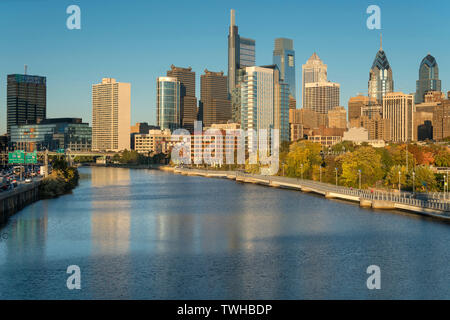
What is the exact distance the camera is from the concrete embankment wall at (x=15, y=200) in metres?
67.5

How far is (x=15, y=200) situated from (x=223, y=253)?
40869 millimetres

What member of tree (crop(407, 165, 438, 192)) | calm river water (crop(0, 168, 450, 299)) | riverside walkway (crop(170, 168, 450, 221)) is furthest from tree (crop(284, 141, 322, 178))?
calm river water (crop(0, 168, 450, 299))

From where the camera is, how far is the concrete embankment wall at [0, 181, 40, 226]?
67.5 metres

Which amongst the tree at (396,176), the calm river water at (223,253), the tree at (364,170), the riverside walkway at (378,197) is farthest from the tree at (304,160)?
the calm river water at (223,253)

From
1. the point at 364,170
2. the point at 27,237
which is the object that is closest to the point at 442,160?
the point at 364,170

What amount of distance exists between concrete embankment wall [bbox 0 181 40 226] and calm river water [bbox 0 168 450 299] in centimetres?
201

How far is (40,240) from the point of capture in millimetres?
51281

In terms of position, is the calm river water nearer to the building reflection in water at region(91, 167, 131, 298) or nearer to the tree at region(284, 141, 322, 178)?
the building reflection in water at region(91, 167, 131, 298)

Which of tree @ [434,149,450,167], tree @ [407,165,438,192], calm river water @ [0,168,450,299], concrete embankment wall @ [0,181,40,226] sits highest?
tree @ [434,149,450,167]

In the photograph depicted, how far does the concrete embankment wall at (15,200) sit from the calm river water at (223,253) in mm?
2005

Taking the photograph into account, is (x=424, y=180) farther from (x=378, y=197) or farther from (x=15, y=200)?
(x=15, y=200)

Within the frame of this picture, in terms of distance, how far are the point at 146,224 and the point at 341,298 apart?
1237 inches

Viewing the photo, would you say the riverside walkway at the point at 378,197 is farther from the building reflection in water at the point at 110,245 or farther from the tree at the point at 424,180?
the building reflection in water at the point at 110,245

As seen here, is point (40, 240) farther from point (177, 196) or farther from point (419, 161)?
point (419, 161)
